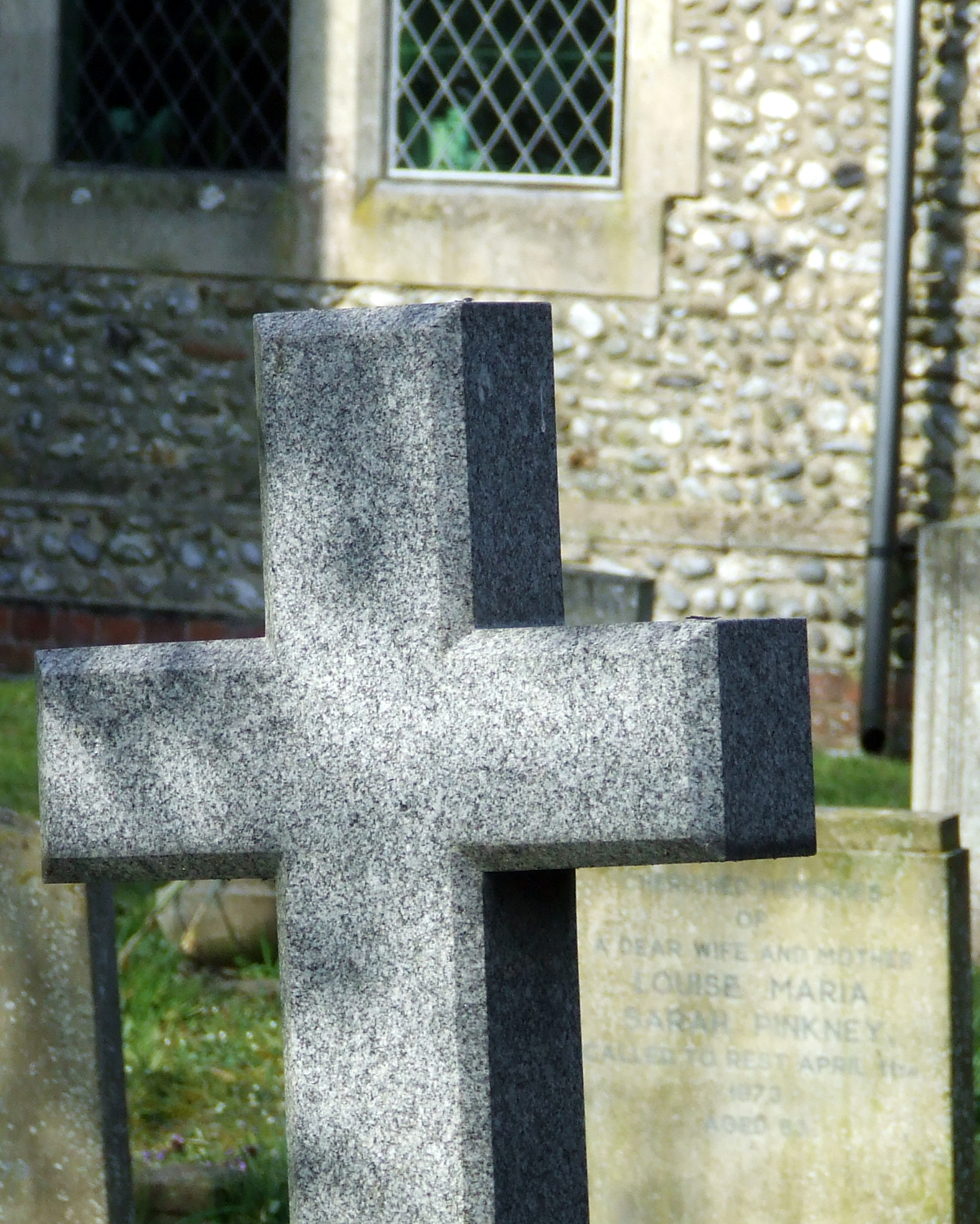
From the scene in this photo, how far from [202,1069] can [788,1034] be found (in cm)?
164

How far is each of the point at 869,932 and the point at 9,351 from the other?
244 inches

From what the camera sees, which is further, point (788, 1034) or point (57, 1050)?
point (788, 1034)

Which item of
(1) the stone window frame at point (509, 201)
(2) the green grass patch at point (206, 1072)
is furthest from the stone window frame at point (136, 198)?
(2) the green grass patch at point (206, 1072)

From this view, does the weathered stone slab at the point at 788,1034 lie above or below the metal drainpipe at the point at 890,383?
below

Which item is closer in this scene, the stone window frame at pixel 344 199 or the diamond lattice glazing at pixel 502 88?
the stone window frame at pixel 344 199

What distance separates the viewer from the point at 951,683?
498 cm

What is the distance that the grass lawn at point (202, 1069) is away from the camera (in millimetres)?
3635

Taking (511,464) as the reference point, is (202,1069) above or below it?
below

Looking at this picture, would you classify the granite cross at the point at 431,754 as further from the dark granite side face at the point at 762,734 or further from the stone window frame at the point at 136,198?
the stone window frame at the point at 136,198

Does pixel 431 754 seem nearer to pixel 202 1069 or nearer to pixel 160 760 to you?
pixel 160 760

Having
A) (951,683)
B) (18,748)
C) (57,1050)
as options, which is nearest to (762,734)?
(57,1050)

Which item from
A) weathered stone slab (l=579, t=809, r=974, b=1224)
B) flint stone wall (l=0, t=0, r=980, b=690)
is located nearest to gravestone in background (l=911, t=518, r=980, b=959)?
weathered stone slab (l=579, t=809, r=974, b=1224)

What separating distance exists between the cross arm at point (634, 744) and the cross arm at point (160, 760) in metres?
0.24

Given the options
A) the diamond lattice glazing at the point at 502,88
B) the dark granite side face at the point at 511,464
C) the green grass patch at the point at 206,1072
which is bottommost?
the green grass patch at the point at 206,1072
